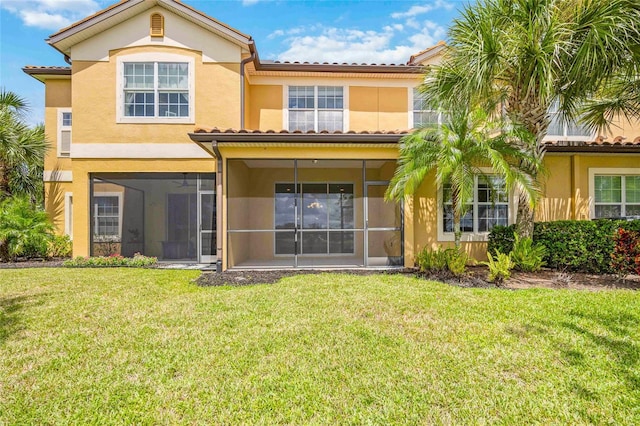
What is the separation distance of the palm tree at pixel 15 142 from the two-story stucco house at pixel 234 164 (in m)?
1.68

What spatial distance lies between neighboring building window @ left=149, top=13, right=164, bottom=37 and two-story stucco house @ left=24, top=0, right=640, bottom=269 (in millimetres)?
49

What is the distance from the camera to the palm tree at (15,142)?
40.1ft

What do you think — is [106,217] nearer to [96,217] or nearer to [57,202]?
[96,217]

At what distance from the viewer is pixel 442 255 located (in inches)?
347

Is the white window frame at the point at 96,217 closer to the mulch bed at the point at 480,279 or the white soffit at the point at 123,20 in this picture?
the mulch bed at the point at 480,279

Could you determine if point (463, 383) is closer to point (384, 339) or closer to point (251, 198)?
point (384, 339)

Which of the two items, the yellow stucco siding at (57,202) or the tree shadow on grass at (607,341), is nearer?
the tree shadow on grass at (607,341)

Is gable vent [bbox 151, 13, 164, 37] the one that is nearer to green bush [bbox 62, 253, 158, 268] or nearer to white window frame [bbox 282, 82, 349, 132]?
white window frame [bbox 282, 82, 349, 132]

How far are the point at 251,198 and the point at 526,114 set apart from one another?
28.5 feet

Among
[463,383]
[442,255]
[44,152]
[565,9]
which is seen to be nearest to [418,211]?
[442,255]

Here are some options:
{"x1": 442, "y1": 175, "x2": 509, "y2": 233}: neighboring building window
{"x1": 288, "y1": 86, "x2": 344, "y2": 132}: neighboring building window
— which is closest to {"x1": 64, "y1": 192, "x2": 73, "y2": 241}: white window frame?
{"x1": 288, "y1": 86, "x2": 344, "y2": 132}: neighboring building window

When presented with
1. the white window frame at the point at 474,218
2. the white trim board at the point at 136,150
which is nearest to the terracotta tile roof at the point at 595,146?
the white window frame at the point at 474,218

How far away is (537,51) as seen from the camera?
735 cm

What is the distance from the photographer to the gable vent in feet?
38.8
